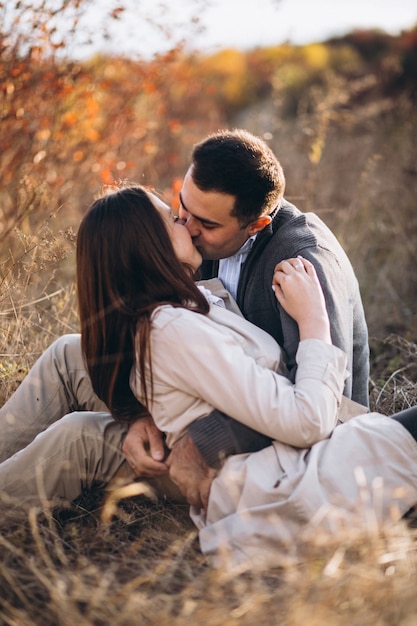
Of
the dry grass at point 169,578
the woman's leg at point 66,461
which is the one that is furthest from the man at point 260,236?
the dry grass at point 169,578

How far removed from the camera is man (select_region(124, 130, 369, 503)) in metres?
2.79

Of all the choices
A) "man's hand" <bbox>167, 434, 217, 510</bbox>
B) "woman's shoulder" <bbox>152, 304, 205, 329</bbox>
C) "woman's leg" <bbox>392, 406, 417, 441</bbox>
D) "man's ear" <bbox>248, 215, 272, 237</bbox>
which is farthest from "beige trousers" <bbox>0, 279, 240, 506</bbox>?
"woman's leg" <bbox>392, 406, 417, 441</bbox>

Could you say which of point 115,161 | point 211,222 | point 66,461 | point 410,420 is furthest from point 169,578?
point 115,161

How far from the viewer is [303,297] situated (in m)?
2.53

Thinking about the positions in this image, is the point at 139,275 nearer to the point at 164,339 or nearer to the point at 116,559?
the point at 164,339

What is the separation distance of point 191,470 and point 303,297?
2.42ft

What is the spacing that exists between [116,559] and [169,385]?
2.06 ft

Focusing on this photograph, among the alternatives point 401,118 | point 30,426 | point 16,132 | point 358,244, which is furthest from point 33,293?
point 401,118

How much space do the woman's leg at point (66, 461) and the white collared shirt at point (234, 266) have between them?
0.88m

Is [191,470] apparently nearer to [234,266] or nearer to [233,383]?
[233,383]

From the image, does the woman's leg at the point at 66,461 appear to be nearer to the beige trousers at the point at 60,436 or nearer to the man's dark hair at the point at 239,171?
the beige trousers at the point at 60,436

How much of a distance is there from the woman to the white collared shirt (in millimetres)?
539

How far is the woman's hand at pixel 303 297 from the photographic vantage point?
2469mm

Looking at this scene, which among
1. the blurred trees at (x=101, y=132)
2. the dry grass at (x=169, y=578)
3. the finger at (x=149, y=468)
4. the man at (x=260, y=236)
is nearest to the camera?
the dry grass at (x=169, y=578)
